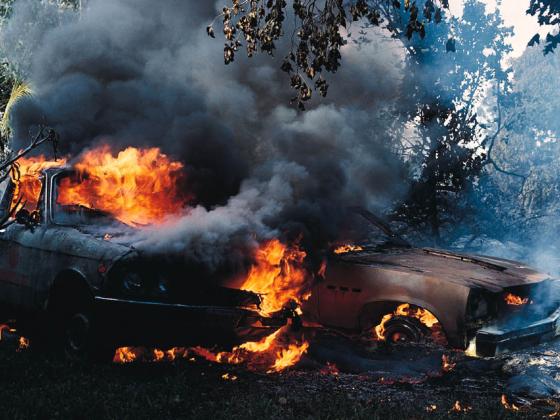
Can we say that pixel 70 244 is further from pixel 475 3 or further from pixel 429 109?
pixel 475 3

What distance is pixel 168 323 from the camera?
475cm

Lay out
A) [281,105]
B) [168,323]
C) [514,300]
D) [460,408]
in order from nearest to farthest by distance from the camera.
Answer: [460,408]
[168,323]
[514,300]
[281,105]

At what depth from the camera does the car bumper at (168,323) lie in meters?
4.71

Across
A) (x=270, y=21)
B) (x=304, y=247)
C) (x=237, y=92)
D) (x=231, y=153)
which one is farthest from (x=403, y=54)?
(x=270, y=21)

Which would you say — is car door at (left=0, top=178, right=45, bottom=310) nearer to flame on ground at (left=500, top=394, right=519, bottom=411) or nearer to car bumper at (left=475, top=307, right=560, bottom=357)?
car bumper at (left=475, top=307, right=560, bottom=357)

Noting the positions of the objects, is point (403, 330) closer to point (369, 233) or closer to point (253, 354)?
point (253, 354)

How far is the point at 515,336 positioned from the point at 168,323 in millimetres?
3145

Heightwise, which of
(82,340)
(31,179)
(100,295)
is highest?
(31,179)

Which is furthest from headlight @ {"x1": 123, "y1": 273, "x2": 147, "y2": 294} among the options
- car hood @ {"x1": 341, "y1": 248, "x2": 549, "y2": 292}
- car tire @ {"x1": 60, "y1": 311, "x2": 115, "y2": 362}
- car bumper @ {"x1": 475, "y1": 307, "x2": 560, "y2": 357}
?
car bumper @ {"x1": 475, "y1": 307, "x2": 560, "y2": 357}

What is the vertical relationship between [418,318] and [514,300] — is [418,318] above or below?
below

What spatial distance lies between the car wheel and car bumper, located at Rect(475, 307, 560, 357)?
0.54 metres

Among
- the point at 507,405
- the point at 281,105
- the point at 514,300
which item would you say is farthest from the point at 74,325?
the point at 281,105

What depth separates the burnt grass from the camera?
3.99 m

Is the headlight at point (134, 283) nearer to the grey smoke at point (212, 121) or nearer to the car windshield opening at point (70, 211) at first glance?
the grey smoke at point (212, 121)
